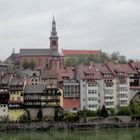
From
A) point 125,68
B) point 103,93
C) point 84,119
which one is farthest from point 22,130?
point 125,68

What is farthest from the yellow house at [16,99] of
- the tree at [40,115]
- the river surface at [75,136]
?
the river surface at [75,136]

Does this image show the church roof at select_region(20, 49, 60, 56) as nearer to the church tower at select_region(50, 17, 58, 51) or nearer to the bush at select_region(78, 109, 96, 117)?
the church tower at select_region(50, 17, 58, 51)

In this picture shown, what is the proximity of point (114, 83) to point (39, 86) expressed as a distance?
13.1 metres

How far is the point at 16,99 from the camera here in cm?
7088

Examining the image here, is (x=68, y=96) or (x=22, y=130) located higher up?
(x=68, y=96)

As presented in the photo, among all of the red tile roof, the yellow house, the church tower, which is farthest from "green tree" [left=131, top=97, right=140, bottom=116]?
the red tile roof

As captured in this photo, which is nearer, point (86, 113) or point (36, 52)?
point (86, 113)

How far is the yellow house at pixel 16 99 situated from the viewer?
69.4 m

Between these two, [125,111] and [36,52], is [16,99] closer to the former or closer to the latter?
[125,111]

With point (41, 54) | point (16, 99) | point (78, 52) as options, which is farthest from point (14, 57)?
point (16, 99)

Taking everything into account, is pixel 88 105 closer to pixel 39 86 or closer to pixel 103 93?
pixel 103 93

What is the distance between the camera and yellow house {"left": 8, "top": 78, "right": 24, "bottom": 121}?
6944cm

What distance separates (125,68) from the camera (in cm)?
8294

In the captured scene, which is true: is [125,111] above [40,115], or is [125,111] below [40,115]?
above
